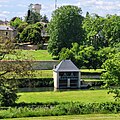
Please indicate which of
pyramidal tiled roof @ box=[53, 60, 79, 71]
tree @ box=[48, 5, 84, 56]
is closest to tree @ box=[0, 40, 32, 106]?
pyramidal tiled roof @ box=[53, 60, 79, 71]

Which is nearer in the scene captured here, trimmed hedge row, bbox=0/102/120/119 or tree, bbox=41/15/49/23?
trimmed hedge row, bbox=0/102/120/119

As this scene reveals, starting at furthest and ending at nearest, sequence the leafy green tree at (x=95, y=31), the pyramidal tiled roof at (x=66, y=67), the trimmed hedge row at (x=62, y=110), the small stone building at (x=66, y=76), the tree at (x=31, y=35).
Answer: the tree at (x=31, y=35)
the leafy green tree at (x=95, y=31)
the pyramidal tiled roof at (x=66, y=67)
the small stone building at (x=66, y=76)
the trimmed hedge row at (x=62, y=110)

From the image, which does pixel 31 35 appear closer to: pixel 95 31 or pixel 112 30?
pixel 95 31

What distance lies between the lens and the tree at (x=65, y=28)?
69.8 meters

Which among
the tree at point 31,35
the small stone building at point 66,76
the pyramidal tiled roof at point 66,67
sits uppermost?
the tree at point 31,35

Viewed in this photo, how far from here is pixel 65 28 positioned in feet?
230

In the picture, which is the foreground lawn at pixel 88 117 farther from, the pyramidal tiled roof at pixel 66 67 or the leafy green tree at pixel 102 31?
the leafy green tree at pixel 102 31

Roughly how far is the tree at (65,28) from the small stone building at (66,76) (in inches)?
690

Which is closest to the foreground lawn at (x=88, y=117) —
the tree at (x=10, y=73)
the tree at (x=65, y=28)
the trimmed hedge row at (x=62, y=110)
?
the trimmed hedge row at (x=62, y=110)

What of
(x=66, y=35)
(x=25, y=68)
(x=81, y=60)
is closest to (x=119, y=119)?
(x=25, y=68)

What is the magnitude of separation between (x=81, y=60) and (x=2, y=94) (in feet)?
106

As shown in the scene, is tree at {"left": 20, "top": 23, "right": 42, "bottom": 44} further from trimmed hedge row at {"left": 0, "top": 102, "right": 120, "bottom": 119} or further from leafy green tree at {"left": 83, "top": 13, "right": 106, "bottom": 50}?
trimmed hedge row at {"left": 0, "top": 102, "right": 120, "bottom": 119}

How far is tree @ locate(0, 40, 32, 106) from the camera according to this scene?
28.9 meters

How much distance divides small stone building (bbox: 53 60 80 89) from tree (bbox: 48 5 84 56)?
57.5 feet
